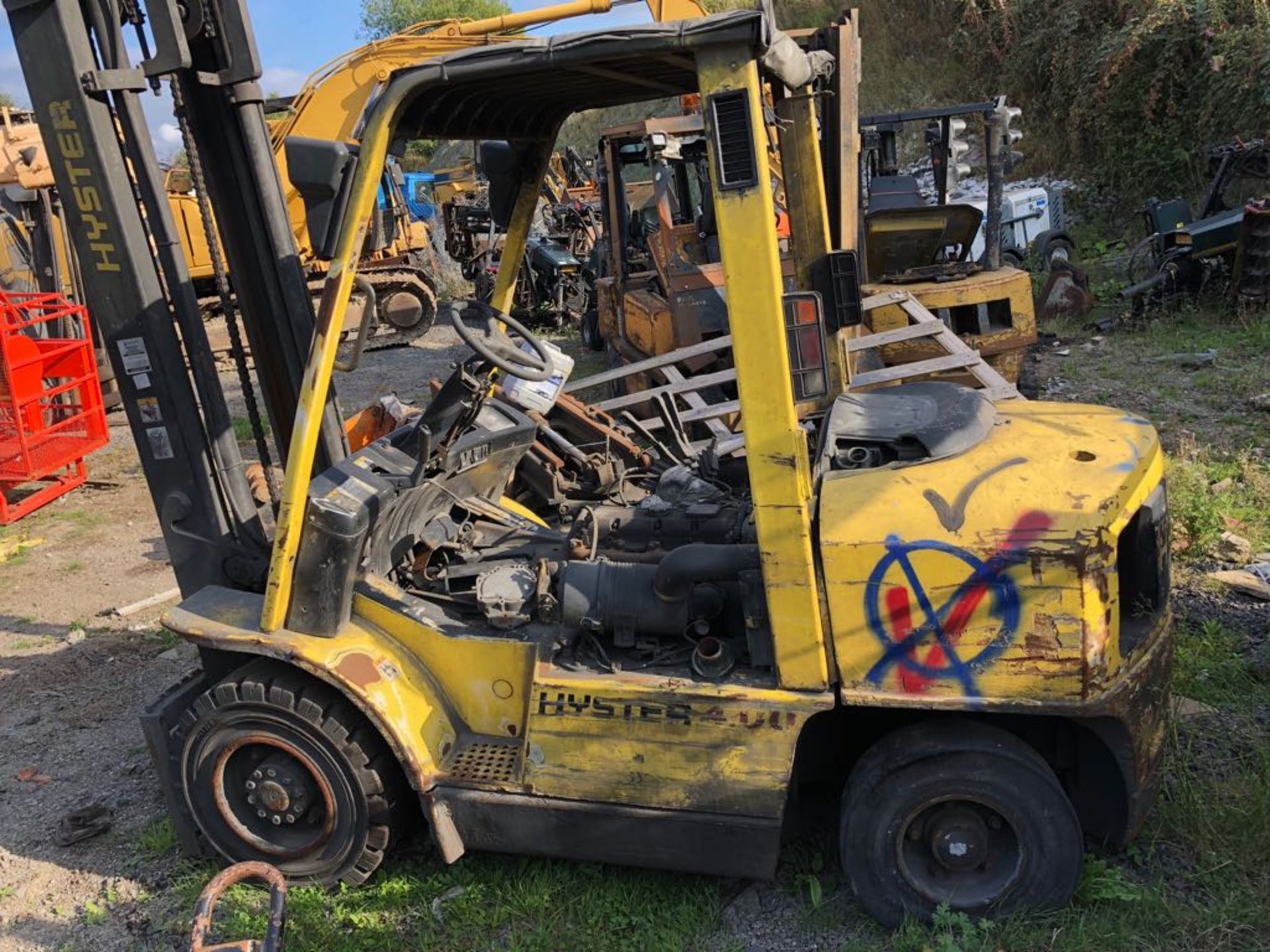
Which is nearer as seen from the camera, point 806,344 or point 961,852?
point 961,852

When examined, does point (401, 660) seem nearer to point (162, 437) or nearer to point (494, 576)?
point (494, 576)

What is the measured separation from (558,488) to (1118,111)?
14987 mm

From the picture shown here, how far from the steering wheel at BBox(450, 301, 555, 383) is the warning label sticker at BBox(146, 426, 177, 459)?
123 centimetres

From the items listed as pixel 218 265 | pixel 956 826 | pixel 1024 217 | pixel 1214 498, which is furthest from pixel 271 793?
pixel 1024 217

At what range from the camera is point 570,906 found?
3.26m

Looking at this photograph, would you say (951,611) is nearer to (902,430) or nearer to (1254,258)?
(902,430)

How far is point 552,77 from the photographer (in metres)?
3.03

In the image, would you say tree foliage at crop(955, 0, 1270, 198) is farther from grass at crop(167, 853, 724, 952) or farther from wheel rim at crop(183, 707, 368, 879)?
wheel rim at crop(183, 707, 368, 879)

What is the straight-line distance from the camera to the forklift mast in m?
3.38

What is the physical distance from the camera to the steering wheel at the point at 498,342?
3.07m

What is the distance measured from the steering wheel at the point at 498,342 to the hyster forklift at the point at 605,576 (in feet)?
0.06

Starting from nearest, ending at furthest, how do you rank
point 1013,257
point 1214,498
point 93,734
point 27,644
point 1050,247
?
point 93,734
point 27,644
point 1214,498
point 1013,257
point 1050,247

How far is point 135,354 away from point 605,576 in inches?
76.5

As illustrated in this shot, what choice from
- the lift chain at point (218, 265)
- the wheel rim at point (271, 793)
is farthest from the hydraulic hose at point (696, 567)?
the lift chain at point (218, 265)
